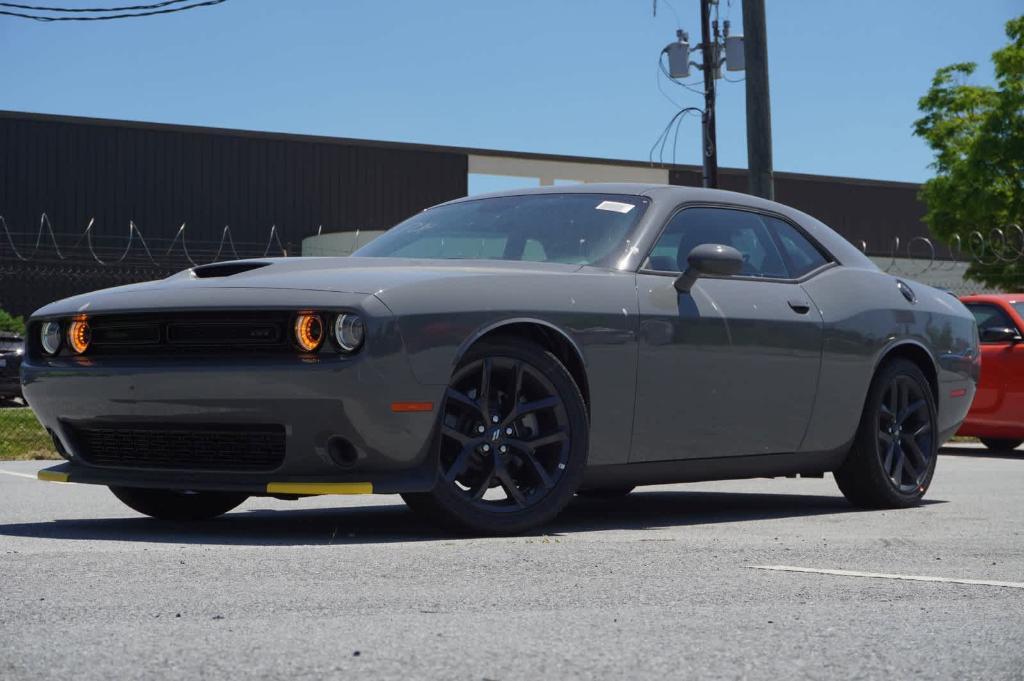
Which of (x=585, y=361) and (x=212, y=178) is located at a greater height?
(x=212, y=178)

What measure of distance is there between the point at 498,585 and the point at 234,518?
2.62 metres

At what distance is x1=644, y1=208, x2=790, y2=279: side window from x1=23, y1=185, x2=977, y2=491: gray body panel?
69 mm

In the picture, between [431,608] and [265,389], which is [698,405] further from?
[431,608]

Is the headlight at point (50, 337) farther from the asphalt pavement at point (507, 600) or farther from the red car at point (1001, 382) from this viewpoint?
the red car at point (1001, 382)

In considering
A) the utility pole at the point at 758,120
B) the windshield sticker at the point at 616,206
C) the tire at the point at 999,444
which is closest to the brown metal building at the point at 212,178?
the utility pole at the point at 758,120

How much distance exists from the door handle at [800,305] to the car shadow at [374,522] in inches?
36.5

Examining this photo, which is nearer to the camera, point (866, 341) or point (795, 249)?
point (866, 341)

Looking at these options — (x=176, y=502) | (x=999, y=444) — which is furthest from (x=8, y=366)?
(x=176, y=502)

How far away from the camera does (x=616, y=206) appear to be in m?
6.64

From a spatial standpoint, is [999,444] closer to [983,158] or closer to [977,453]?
[977,453]

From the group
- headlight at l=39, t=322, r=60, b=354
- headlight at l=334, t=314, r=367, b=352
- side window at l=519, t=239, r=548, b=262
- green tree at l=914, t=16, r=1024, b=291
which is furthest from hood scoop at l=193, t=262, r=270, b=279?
green tree at l=914, t=16, r=1024, b=291

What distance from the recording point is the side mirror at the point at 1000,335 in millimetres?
13757

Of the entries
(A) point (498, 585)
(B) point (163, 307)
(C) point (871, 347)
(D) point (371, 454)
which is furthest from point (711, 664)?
(C) point (871, 347)

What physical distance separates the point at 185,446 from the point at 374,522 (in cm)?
109
